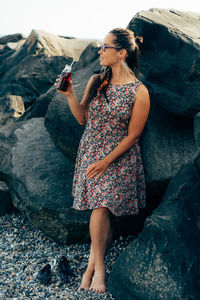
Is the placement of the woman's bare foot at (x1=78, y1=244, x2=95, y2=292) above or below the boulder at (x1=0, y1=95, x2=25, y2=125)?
above

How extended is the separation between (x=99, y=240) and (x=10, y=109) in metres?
4.74

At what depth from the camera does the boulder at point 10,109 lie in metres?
6.85

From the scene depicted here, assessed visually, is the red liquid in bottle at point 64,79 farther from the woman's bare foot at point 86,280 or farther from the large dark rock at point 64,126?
the woman's bare foot at point 86,280

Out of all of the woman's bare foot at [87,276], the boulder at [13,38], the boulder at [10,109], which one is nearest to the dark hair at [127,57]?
the woman's bare foot at [87,276]

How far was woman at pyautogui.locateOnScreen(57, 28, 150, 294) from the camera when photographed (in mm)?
3461

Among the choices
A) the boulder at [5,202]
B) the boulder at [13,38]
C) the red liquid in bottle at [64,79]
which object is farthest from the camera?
the boulder at [13,38]

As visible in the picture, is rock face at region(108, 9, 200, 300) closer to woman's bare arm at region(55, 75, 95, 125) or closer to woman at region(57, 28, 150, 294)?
woman at region(57, 28, 150, 294)

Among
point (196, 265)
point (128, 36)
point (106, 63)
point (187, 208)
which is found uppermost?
point (128, 36)

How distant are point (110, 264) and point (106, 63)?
2174 mm

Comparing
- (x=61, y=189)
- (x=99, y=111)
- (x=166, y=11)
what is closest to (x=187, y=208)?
(x=99, y=111)

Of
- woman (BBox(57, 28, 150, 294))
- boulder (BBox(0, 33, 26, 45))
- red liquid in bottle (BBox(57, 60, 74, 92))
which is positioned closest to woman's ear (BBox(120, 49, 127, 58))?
woman (BBox(57, 28, 150, 294))

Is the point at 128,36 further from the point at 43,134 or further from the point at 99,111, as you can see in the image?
the point at 43,134

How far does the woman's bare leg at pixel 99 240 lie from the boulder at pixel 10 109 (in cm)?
377

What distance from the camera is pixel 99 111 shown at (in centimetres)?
360
